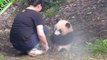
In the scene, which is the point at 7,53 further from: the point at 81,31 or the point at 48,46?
the point at 81,31

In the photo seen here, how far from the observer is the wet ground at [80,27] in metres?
7.12

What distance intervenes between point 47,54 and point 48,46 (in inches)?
18.1

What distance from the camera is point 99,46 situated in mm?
7082

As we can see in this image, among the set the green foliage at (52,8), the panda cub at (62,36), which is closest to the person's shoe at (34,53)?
the panda cub at (62,36)

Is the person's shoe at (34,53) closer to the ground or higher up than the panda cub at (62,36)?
closer to the ground

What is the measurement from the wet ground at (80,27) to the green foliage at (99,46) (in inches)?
5.1

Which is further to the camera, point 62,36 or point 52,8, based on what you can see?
point 52,8

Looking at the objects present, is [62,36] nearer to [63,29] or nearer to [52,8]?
[63,29]

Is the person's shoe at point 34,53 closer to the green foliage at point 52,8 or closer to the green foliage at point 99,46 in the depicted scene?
the green foliage at point 99,46

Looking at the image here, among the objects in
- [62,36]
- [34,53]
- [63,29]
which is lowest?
[34,53]

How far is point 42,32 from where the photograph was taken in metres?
7.16

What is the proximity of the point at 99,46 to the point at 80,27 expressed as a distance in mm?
1345

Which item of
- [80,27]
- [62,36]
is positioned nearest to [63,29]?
[62,36]

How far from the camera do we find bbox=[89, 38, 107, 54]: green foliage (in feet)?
23.0
